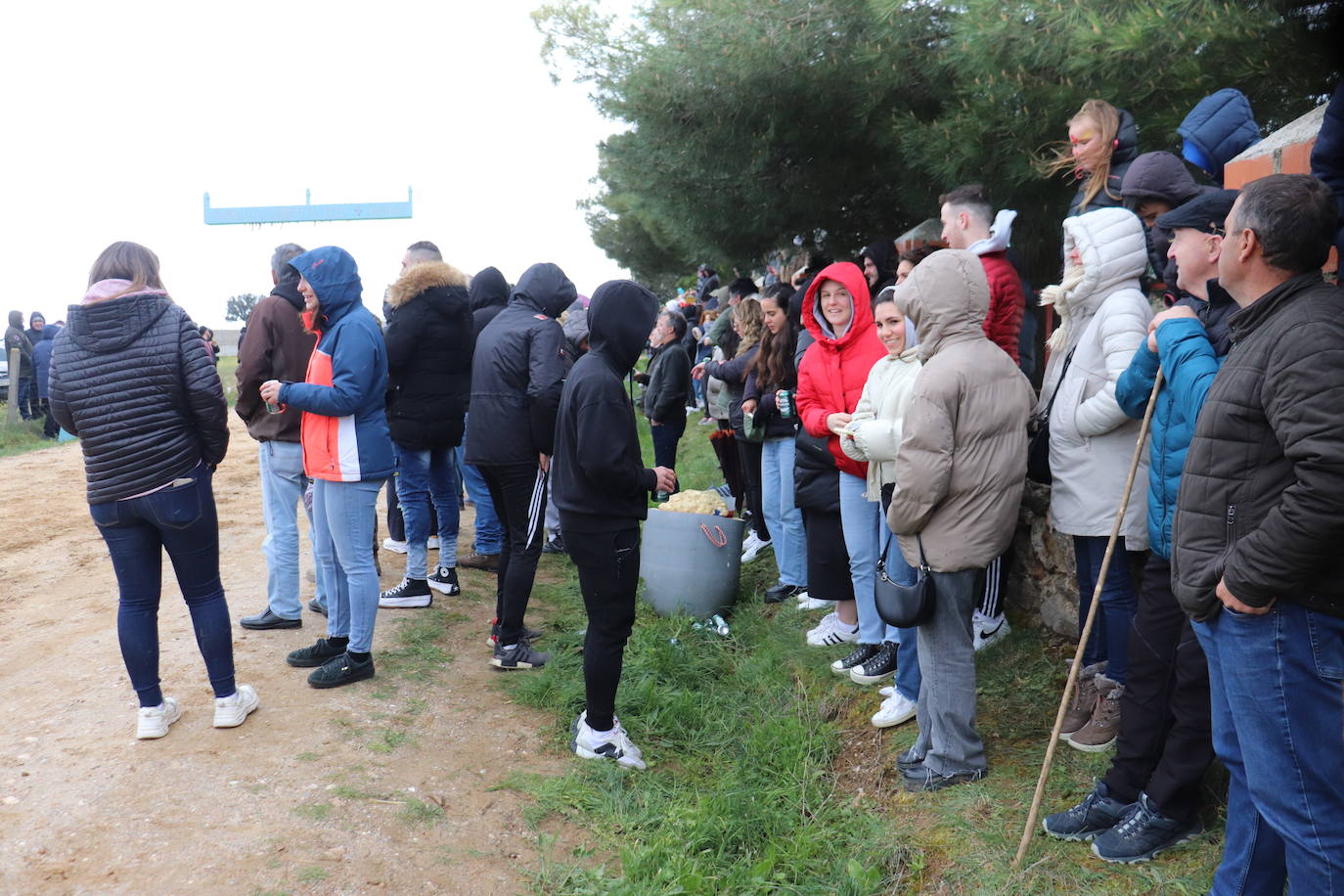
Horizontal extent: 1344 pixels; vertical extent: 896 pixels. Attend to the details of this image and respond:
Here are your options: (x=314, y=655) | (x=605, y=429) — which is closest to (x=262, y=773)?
(x=314, y=655)

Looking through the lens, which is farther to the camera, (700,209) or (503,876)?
(700,209)

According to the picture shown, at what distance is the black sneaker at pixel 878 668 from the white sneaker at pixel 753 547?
2364 mm

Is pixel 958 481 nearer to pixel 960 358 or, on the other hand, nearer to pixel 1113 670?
pixel 960 358

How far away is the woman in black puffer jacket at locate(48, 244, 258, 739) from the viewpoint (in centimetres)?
373

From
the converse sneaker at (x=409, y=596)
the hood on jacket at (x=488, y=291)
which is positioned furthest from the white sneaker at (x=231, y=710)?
the hood on jacket at (x=488, y=291)

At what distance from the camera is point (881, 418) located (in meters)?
3.91

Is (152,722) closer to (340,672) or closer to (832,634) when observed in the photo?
(340,672)

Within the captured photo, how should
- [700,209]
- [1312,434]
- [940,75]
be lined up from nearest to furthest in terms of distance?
[1312,434]
[940,75]
[700,209]

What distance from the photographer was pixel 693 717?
4609 mm

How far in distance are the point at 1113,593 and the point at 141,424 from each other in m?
3.71

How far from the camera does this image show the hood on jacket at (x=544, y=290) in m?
5.02

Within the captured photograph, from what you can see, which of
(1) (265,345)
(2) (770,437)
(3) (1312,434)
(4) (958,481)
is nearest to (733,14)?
(2) (770,437)

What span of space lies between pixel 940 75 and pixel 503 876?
4697 mm

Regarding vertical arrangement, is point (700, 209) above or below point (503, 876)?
above
